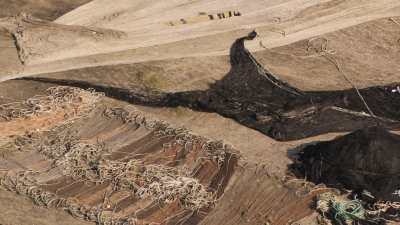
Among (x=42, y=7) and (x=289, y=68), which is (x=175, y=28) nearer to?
(x=289, y=68)

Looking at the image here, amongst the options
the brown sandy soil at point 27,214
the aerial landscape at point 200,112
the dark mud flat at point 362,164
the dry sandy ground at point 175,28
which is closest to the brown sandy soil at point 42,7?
the aerial landscape at point 200,112

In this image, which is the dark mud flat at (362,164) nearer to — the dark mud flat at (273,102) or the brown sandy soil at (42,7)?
the dark mud flat at (273,102)

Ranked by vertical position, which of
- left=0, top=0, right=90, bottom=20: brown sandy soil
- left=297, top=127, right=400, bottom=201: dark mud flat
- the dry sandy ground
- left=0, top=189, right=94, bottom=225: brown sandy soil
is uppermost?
left=0, top=0, right=90, bottom=20: brown sandy soil

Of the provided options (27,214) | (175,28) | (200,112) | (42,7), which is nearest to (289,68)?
(200,112)

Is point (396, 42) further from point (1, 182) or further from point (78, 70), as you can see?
point (1, 182)

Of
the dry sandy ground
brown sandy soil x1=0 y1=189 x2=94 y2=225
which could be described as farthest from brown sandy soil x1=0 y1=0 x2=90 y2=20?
brown sandy soil x1=0 y1=189 x2=94 y2=225

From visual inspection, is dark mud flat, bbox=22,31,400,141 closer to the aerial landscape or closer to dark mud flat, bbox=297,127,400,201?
the aerial landscape
